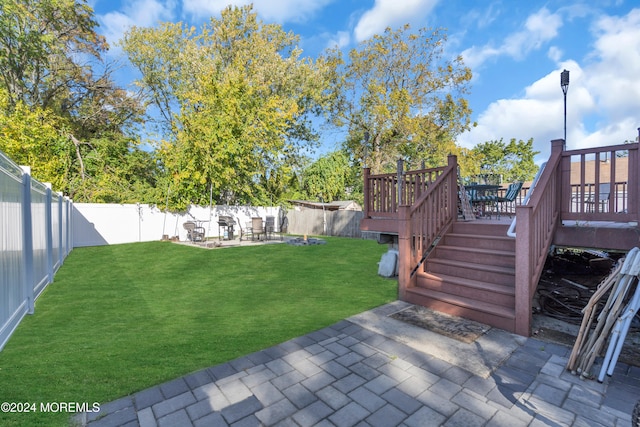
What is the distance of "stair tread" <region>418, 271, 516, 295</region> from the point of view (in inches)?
141

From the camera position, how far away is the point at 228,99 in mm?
14297

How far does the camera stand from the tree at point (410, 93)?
58.4ft

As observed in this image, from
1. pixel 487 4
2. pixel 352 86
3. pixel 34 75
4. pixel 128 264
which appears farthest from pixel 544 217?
pixel 34 75

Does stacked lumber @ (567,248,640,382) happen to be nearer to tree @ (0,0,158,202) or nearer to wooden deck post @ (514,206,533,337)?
wooden deck post @ (514,206,533,337)

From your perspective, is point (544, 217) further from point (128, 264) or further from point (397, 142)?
point (397, 142)

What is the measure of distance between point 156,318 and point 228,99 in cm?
1275

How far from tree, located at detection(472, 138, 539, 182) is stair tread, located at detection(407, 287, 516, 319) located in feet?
92.2

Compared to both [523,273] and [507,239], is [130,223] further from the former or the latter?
[523,273]

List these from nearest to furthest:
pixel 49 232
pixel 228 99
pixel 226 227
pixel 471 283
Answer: pixel 471 283 < pixel 49 232 < pixel 226 227 < pixel 228 99

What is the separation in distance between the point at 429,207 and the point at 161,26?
70.4 feet

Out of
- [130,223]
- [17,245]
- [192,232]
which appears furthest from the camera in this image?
[192,232]

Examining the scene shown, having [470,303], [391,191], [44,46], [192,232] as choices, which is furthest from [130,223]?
[470,303]

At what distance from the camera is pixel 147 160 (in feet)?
54.3

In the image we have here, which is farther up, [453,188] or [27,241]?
[453,188]
